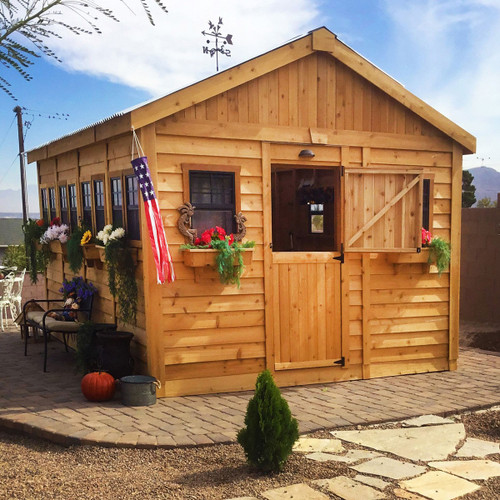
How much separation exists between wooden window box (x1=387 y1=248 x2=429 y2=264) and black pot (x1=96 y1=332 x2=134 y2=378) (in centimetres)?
327

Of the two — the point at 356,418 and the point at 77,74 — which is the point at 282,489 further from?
the point at 77,74

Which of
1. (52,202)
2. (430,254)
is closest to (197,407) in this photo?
(430,254)

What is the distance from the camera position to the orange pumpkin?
5965 millimetres

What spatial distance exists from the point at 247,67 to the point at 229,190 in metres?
1.37

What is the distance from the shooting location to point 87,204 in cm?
808

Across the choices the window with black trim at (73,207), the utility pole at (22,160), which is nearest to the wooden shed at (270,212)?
the window with black trim at (73,207)

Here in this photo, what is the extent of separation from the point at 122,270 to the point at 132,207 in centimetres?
73

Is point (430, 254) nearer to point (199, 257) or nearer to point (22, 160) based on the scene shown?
point (199, 257)

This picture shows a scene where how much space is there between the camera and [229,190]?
21.4 feet

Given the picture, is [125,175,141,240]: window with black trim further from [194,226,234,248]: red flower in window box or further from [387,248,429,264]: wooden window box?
[387,248,429,264]: wooden window box

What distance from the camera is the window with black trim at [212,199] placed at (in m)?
6.39

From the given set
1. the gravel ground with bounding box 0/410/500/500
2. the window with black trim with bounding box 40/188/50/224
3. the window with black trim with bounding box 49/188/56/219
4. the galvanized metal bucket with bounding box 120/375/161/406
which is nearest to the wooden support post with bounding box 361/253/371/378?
the gravel ground with bounding box 0/410/500/500

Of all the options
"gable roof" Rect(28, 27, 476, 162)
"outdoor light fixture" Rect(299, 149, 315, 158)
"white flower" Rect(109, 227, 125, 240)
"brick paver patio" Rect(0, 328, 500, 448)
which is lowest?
"brick paver patio" Rect(0, 328, 500, 448)

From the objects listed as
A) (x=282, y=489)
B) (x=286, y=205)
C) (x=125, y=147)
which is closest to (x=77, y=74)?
(x=286, y=205)
